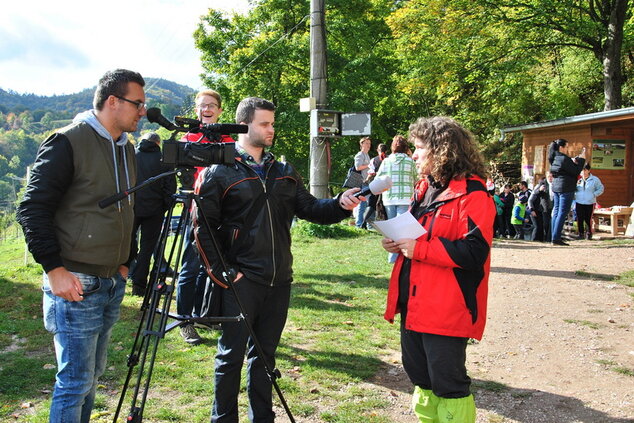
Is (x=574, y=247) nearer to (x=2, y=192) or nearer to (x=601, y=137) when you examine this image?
(x=601, y=137)

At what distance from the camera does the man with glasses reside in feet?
8.03

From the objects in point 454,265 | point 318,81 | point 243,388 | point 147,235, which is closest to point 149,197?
point 147,235

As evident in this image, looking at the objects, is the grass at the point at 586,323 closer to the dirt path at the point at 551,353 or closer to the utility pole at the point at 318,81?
the dirt path at the point at 551,353

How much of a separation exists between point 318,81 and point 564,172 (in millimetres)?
5436

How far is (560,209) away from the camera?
11.3 m

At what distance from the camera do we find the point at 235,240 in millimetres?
3137

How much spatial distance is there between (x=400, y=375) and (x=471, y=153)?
7.37 ft

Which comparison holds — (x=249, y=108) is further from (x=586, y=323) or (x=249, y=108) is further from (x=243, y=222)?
(x=586, y=323)

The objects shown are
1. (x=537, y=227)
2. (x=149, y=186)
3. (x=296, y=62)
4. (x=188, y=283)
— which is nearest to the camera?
(x=188, y=283)

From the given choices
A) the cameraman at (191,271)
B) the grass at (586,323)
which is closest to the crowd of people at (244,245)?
the cameraman at (191,271)

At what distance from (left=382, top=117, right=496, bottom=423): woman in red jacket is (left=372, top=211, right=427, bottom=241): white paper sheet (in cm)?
4

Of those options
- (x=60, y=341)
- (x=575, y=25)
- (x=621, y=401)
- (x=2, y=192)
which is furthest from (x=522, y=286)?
(x=2, y=192)

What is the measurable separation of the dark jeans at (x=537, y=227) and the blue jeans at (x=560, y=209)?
2.16 meters

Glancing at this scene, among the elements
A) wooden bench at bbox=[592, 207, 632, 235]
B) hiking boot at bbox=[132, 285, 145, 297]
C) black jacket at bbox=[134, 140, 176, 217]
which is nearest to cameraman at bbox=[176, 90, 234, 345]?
black jacket at bbox=[134, 140, 176, 217]
